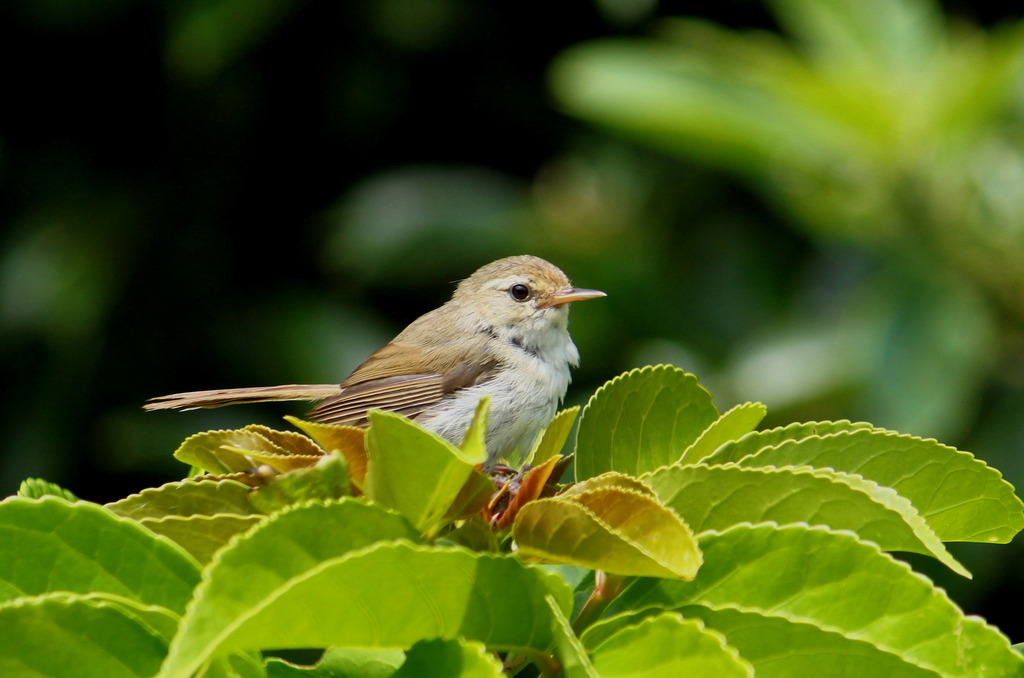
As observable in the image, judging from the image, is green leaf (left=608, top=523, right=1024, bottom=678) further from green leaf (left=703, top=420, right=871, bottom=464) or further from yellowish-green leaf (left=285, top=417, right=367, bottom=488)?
yellowish-green leaf (left=285, top=417, right=367, bottom=488)

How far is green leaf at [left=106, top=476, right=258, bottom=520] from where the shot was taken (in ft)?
4.86

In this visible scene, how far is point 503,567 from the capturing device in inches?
49.1

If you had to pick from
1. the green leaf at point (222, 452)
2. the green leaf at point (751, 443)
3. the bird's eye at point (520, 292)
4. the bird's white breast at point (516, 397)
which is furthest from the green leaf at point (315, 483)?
the bird's eye at point (520, 292)

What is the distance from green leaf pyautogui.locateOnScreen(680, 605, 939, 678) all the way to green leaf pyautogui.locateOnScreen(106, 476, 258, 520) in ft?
1.97

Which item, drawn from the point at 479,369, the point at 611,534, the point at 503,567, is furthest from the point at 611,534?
the point at 479,369

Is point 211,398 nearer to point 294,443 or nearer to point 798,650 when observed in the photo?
point 294,443

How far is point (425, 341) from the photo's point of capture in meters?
3.71

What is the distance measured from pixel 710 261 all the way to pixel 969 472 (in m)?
4.43

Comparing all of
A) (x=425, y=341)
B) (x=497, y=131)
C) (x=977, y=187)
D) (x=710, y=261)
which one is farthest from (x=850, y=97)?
(x=497, y=131)

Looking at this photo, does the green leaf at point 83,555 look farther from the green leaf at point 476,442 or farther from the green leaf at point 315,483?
the green leaf at point 476,442

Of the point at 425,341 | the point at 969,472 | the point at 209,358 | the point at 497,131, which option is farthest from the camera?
the point at 497,131

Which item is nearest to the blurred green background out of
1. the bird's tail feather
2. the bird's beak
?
the bird's beak

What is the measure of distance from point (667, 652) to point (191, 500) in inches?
25.3

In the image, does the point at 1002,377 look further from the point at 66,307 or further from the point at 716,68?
the point at 66,307
